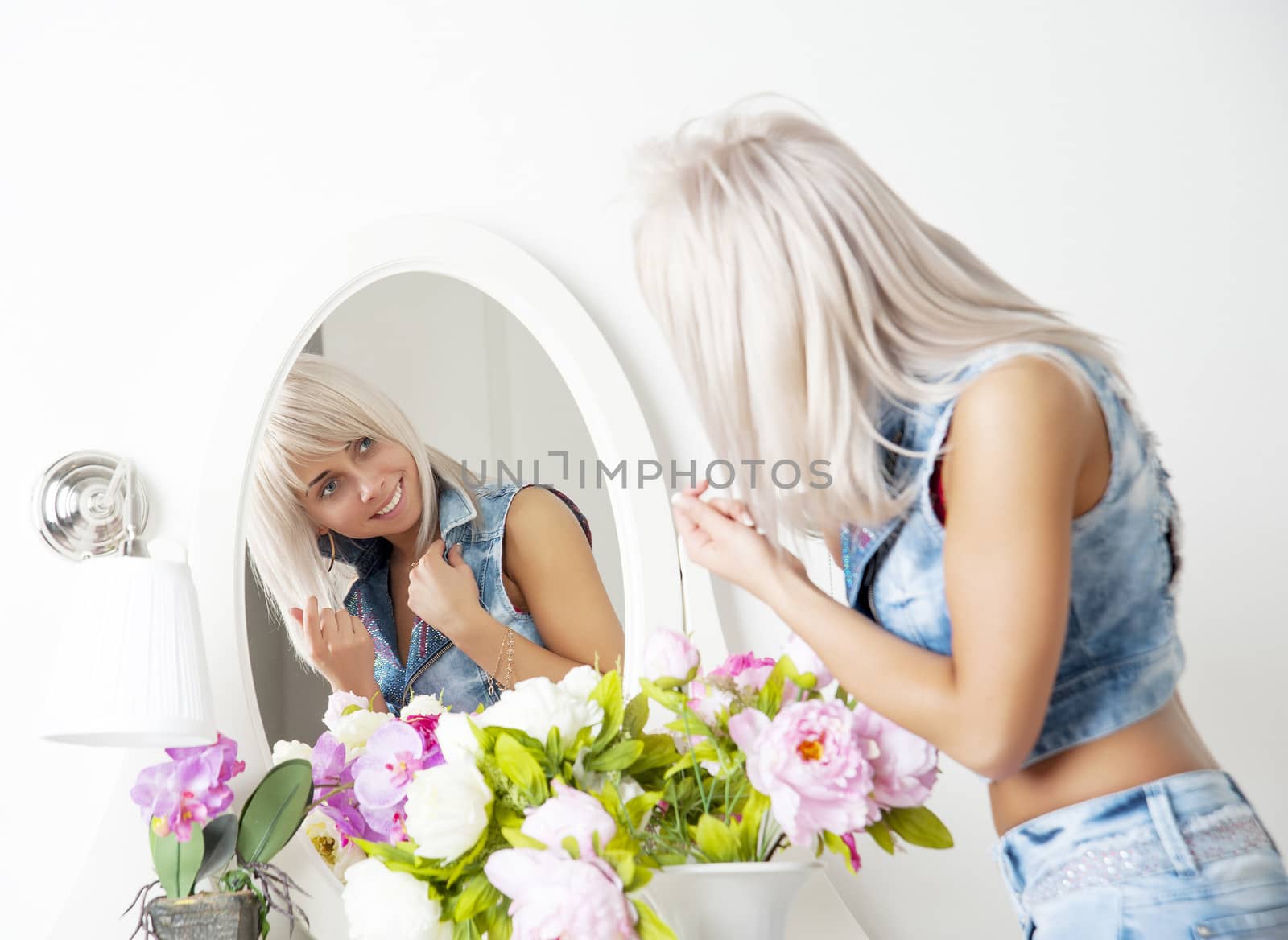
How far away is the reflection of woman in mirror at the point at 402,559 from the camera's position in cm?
133

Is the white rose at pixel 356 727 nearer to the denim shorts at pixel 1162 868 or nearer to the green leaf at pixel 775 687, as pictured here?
the green leaf at pixel 775 687

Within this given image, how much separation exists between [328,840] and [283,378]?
0.55 m

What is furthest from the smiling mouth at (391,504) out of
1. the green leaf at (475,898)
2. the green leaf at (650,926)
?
the green leaf at (650,926)

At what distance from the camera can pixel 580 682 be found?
108 centimetres

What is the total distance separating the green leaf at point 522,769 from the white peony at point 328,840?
15.9 inches

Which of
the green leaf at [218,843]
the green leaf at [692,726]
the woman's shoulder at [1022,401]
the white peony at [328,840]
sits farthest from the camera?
the white peony at [328,840]

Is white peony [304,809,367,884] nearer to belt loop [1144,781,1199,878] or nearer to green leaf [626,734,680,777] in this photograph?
green leaf [626,734,680,777]

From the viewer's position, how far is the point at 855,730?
934 mm

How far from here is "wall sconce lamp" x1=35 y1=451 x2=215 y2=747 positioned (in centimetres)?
106

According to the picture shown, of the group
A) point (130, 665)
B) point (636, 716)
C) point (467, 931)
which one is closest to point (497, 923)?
point (467, 931)

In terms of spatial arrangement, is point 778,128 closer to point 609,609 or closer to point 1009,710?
point 1009,710

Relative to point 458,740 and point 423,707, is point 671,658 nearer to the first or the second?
point 458,740

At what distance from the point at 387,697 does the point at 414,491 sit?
0.83 feet

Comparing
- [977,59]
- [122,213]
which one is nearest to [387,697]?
[122,213]
